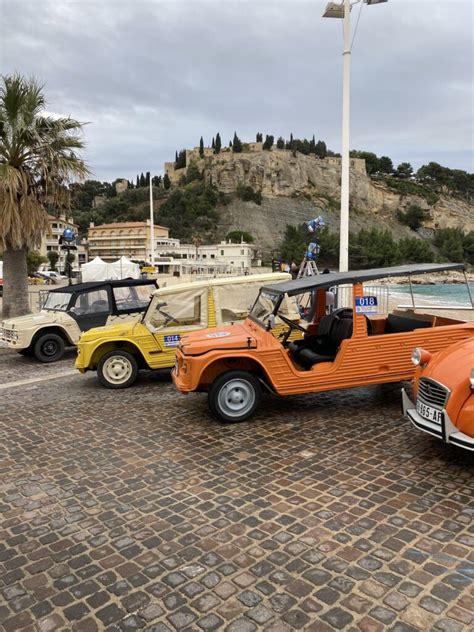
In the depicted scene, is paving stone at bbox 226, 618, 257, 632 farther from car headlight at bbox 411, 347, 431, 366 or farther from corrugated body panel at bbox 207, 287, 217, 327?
corrugated body panel at bbox 207, 287, 217, 327

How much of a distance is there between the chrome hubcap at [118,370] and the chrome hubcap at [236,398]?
2.70 meters

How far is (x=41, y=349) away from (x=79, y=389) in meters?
2.93

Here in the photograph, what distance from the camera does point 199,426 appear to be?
5.80 meters

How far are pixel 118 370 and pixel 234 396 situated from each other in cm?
290

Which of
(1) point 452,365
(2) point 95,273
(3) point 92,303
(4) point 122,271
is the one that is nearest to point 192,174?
(4) point 122,271

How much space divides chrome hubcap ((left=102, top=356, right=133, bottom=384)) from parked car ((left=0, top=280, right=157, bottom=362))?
2266mm

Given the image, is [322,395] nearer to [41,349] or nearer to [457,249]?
[41,349]

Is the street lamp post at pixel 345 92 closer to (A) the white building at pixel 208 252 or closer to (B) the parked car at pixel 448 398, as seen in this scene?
(B) the parked car at pixel 448 398

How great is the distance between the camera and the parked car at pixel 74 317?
10.1 metres

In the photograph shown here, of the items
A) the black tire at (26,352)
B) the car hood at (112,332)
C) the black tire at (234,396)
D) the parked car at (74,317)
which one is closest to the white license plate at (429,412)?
the black tire at (234,396)

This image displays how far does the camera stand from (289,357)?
6066mm

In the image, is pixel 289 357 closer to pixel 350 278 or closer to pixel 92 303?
pixel 350 278

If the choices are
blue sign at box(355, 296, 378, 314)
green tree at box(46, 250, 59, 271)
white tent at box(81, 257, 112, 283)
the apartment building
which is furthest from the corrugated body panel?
the apartment building

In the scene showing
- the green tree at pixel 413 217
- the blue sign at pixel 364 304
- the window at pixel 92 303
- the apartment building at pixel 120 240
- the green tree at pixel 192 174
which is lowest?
the window at pixel 92 303
